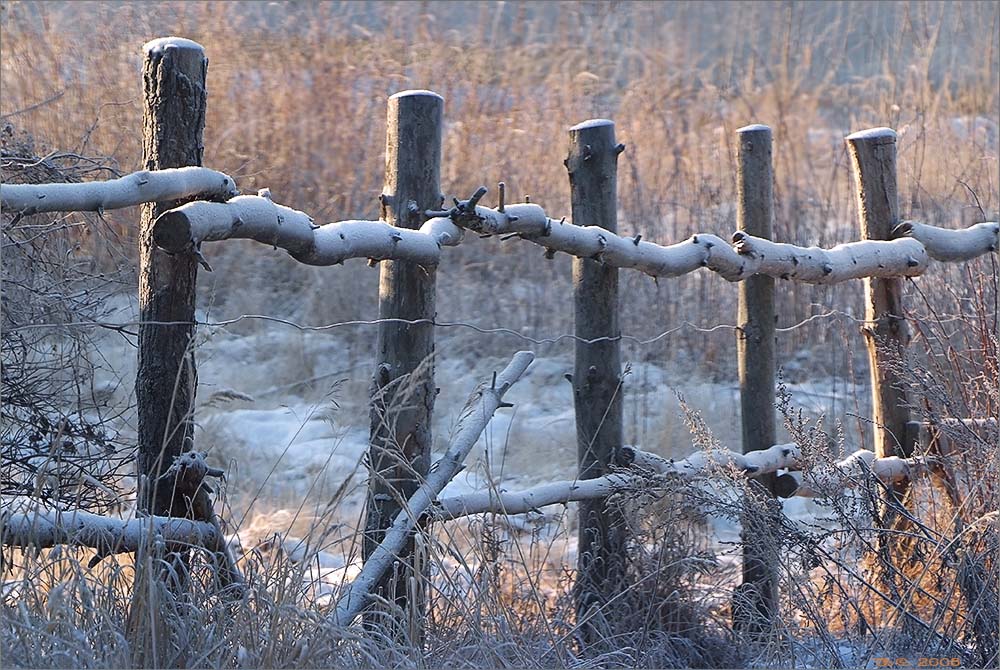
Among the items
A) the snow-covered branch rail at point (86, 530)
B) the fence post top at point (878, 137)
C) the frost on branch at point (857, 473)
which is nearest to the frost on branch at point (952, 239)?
the fence post top at point (878, 137)

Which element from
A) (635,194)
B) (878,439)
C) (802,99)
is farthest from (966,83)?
(878,439)

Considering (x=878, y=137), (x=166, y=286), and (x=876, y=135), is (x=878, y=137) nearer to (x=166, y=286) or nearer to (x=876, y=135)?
(x=876, y=135)

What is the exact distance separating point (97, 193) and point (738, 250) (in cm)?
218

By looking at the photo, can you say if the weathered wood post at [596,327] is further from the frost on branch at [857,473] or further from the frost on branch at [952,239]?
the frost on branch at [952,239]

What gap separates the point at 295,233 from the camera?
2.71 meters

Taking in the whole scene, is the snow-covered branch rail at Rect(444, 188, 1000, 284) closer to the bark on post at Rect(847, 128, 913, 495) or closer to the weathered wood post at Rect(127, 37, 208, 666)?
the bark on post at Rect(847, 128, 913, 495)

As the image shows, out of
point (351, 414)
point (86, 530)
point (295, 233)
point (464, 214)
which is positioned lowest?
point (86, 530)

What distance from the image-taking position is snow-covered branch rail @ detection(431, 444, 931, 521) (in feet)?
10.1

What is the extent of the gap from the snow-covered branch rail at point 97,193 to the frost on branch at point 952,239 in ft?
9.25

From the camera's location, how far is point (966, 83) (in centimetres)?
955

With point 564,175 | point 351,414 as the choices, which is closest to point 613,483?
point 351,414

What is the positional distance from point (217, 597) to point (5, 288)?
3.72 feet

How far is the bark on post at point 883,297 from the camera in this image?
422cm

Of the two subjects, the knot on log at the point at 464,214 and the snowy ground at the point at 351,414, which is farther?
the snowy ground at the point at 351,414
